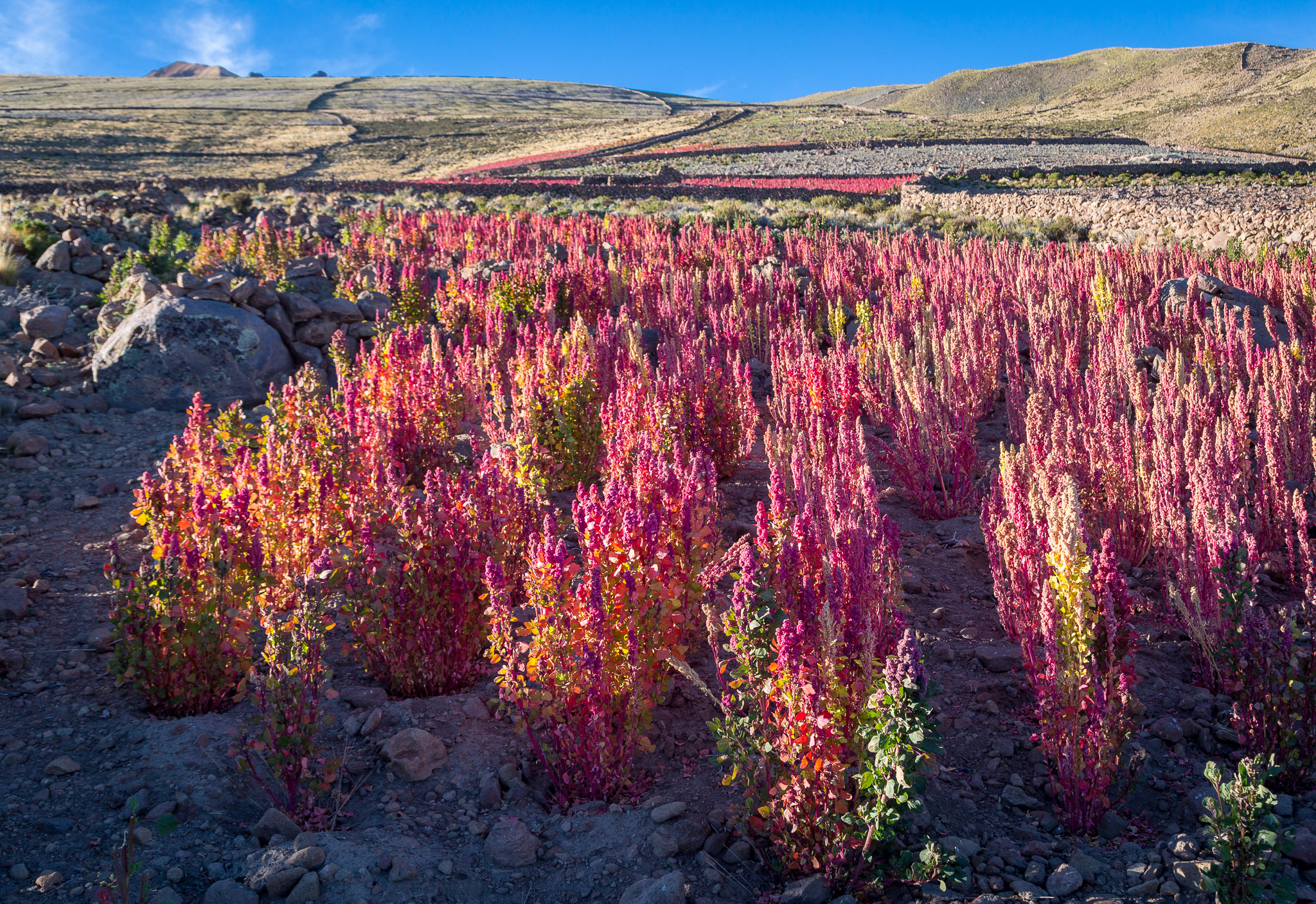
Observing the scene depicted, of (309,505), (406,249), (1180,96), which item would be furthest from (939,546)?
(1180,96)

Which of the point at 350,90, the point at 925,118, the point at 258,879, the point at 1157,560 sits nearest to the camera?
the point at 258,879

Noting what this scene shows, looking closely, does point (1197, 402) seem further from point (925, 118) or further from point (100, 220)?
point (925, 118)

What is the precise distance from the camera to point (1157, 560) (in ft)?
12.3

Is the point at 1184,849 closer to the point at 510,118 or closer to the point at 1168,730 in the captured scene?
the point at 1168,730

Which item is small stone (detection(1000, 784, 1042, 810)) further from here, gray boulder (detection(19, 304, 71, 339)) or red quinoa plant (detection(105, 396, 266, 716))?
gray boulder (detection(19, 304, 71, 339))

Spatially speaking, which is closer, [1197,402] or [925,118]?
[1197,402]

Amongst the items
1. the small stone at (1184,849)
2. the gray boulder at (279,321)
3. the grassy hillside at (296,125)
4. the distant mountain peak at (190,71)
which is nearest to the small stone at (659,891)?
the small stone at (1184,849)

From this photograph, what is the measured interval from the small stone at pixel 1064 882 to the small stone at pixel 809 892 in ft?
1.93

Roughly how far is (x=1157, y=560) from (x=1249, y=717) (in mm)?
1208

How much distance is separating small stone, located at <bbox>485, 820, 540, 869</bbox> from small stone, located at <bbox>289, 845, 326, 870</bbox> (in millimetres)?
465

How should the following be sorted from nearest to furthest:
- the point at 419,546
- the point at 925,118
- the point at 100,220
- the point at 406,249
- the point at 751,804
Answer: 1. the point at 751,804
2. the point at 419,546
3. the point at 406,249
4. the point at 100,220
5. the point at 925,118

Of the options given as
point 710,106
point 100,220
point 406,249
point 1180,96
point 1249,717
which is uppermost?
point 710,106

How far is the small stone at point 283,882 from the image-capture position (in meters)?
2.21

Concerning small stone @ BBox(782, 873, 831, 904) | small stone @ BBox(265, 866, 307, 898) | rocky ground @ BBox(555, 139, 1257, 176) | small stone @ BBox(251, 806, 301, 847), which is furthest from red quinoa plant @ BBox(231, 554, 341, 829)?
rocky ground @ BBox(555, 139, 1257, 176)
